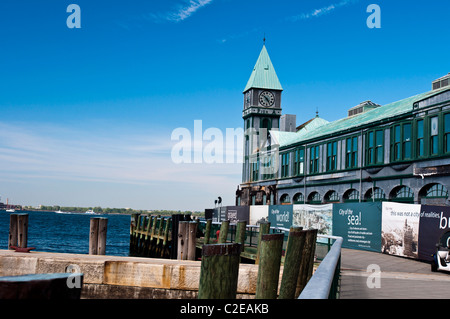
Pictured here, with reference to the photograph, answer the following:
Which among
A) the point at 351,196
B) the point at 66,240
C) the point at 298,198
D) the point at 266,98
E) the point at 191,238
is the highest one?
the point at 266,98

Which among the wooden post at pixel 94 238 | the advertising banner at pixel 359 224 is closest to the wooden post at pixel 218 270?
the wooden post at pixel 94 238

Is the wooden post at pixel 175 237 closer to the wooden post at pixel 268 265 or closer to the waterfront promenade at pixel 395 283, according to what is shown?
the waterfront promenade at pixel 395 283

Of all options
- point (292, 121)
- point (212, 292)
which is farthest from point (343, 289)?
point (292, 121)

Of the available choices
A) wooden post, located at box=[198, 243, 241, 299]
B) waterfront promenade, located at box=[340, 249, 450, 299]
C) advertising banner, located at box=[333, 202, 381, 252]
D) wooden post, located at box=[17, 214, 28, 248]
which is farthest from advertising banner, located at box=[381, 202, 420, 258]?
wooden post, located at box=[198, 243, 241, 299]

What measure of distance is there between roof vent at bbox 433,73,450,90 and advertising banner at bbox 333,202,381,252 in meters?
11.5

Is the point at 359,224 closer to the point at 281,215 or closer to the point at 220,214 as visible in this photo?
the point at 281,215

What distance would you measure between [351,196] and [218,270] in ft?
103

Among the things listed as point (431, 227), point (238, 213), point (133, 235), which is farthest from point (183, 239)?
point (238, 213)

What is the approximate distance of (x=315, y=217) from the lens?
1030 inches

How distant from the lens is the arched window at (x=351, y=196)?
110 feet

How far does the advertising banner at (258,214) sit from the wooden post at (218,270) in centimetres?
2975

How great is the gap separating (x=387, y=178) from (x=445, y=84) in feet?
22.1

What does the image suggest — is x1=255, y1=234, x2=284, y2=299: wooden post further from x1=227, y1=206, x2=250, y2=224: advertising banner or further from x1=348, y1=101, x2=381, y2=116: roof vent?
x1=348, y1=101, x2=381, y2=116: roof vent

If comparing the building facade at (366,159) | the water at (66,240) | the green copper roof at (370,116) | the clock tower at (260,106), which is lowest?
the water at (66,240)
